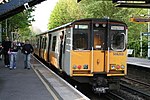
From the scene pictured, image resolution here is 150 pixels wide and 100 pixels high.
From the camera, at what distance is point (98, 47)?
1441 centimetres

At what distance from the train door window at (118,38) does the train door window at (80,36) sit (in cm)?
105

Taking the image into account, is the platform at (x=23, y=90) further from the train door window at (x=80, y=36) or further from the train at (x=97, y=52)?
the train door window at (x=80, y=36)

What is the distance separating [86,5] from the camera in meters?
54.2

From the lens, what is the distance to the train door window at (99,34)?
14.5 m

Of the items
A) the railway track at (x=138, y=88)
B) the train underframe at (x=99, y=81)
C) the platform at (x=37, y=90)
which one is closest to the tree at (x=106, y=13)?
the railway track at (x=138, y=88)

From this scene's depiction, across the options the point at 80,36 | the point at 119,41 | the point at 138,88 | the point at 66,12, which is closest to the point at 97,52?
the point at 80,36

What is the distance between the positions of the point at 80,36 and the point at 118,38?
155 cm

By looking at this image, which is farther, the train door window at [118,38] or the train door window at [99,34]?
the train door window at [118,38]

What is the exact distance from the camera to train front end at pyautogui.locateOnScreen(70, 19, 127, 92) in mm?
14172

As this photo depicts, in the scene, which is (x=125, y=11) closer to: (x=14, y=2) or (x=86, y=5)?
(x=86, y=5)

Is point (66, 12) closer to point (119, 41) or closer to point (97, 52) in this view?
point (119, 41)

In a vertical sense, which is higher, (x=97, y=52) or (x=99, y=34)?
(x=99, y=34)

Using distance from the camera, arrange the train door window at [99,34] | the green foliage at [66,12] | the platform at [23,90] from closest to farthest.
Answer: the platform at [23,90], the train door window at [99,34], the green foliage at [66,12]

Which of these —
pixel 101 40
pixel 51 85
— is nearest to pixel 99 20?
pixel 101 40
